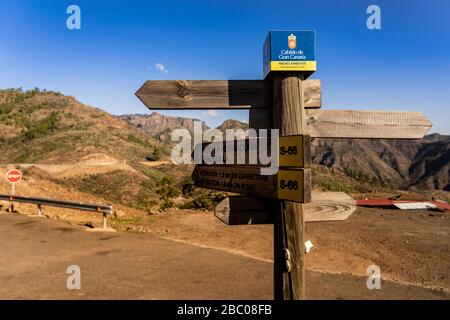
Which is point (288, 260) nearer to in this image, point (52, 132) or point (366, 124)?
point (366, 124)

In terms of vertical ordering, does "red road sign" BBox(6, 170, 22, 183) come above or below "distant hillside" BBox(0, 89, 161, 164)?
below

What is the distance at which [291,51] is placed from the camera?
8.55ft

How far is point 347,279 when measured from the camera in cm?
723

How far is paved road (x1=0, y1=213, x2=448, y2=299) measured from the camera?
6027 mm

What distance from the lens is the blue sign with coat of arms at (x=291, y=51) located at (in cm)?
255

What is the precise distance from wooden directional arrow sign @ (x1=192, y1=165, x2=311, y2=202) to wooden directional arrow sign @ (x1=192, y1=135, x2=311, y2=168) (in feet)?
0.19

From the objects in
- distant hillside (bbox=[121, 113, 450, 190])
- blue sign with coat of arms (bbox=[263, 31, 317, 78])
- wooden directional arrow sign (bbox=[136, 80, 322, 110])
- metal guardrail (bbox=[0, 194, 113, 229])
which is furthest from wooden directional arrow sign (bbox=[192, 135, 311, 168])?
distant hillside (bbox=[121, 113, 450, 190])

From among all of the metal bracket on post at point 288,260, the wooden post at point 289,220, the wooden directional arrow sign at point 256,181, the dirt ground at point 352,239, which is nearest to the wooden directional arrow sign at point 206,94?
the wooden post at point 289,220

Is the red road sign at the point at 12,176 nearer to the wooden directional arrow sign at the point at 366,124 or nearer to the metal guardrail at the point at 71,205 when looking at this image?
the metal guardrail at the point at 71,205

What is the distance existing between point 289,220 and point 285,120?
2.72 ft

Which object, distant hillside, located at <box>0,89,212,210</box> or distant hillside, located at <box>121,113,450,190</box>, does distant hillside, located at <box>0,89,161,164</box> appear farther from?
distant hillside, located at <box>121,113,450,190</box>
